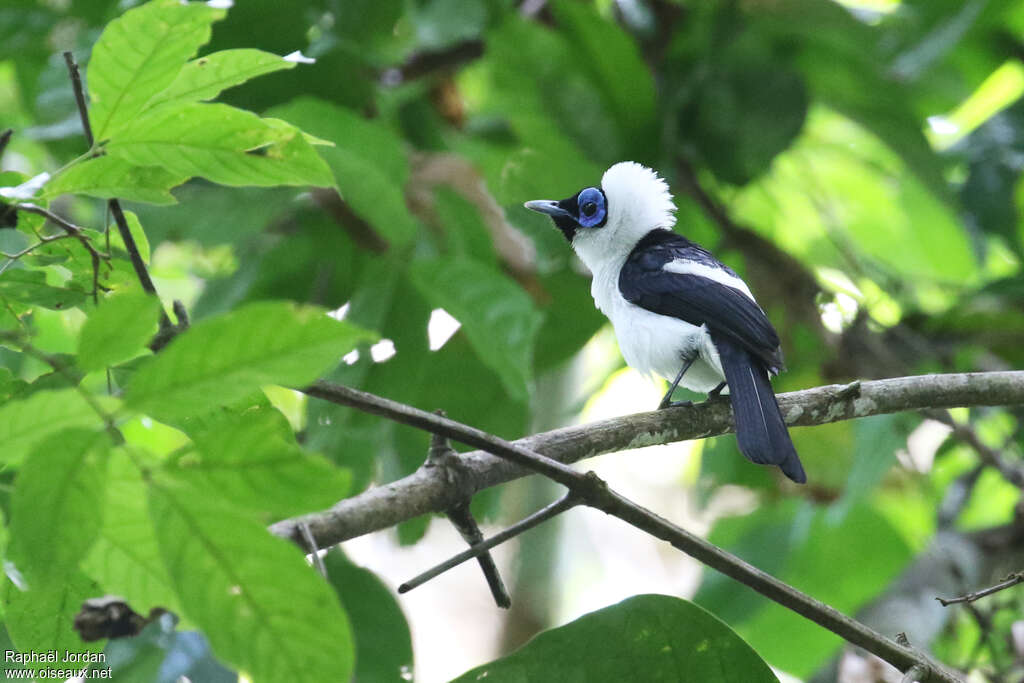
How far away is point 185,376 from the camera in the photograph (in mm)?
955

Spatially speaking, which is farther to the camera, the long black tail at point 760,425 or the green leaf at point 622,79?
the green leaf at point 622,79

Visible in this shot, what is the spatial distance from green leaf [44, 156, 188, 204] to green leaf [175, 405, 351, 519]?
0.48m

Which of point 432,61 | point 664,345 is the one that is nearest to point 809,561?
point 664,345

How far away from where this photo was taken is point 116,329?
1.01 m

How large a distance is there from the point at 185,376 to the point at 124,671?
1.04 metres

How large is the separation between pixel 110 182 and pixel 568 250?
2.14 meters

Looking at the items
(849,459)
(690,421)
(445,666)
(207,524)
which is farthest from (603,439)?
(445,666)

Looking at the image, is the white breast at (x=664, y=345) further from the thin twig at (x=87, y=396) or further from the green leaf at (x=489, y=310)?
the thin twig at (x=87, y=396)

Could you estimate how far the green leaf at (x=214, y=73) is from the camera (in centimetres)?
134

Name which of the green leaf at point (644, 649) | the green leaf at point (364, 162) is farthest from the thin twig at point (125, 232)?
the green leaf at point (364, 162)

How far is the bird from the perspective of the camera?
214 centimetres

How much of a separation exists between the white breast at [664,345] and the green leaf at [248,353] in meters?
1.75

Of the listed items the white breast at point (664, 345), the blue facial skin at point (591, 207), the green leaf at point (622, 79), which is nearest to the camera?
the white breast at point (664, 345)

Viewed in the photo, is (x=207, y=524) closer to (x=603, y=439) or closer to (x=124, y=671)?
(x=603, y=439)
